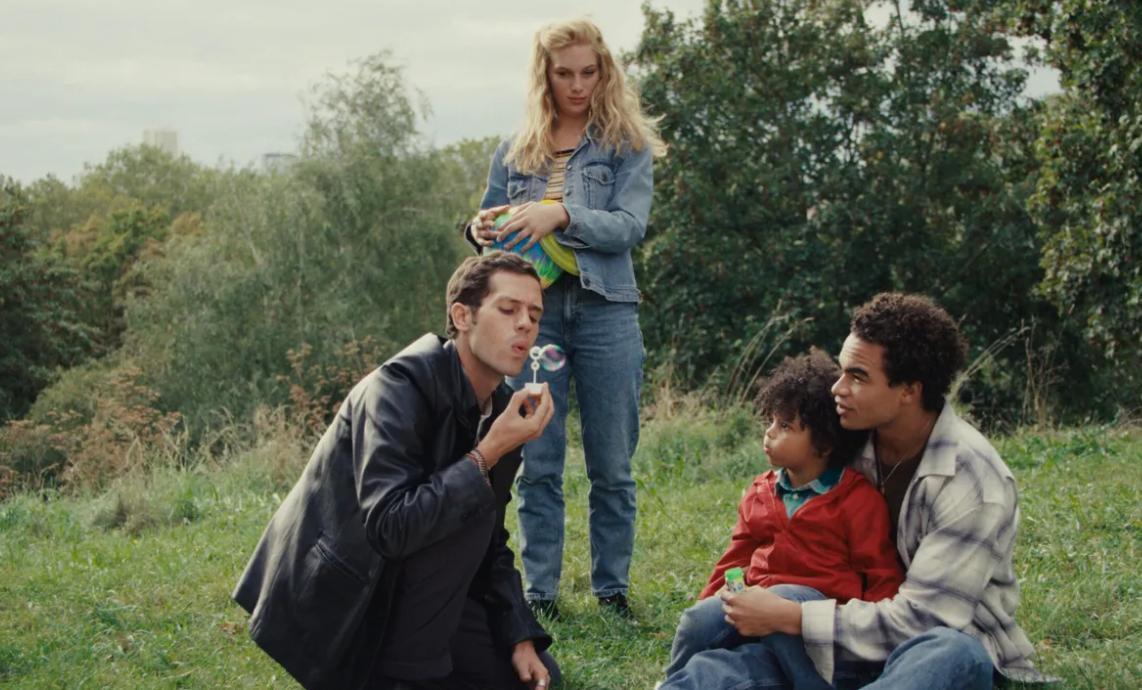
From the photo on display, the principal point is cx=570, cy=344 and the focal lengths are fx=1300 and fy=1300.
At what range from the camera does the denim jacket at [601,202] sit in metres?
4.66

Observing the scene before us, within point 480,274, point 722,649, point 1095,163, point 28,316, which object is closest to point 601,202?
point 480,274

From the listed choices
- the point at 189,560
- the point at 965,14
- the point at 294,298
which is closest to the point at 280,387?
the point at 294,298

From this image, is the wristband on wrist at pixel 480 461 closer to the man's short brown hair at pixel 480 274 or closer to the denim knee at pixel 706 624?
the man's short brown hair at pixel 480 274

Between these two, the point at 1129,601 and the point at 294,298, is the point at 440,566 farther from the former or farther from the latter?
the point at 294,298

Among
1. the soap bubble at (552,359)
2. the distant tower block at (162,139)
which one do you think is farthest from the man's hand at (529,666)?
the distant tower block at (162,139)

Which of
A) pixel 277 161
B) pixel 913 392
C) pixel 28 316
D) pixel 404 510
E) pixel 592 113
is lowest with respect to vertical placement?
pixel 28 316

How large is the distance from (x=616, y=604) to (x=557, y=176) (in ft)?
5.31

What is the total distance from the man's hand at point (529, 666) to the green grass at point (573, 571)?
0.35 m

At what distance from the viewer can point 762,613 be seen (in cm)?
A: 346

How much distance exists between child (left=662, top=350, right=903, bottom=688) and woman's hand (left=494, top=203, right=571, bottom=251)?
1100 mm

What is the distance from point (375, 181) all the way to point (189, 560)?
87.1ft

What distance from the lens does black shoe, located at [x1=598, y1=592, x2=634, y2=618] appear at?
4.85 meters

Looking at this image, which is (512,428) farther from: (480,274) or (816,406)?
(816,406)

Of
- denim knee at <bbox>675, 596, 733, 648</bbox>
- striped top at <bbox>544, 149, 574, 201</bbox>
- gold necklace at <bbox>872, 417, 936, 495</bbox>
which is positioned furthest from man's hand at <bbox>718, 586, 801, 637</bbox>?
striped top at <bbox>544, 149, 574, 201</bbox>
